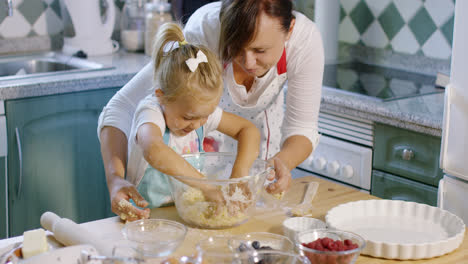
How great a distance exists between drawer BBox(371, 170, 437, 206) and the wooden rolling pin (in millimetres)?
1316

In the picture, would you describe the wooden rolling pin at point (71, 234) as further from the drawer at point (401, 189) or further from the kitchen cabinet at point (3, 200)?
the drawer at point (401, 189)

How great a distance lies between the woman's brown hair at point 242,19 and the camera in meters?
1.46

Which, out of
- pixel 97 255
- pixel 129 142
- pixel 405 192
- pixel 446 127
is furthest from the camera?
pixel 405 192

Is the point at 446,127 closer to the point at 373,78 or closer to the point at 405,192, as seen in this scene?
the point at 405,192

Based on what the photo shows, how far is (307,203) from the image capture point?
1452 millimetres

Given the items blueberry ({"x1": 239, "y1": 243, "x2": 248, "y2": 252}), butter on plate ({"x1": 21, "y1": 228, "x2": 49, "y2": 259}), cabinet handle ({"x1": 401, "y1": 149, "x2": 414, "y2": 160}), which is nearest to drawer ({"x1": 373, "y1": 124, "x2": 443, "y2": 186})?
cabinet handle ({"x1": 401, "y1": 149, "x2": 414, "y2": 160})

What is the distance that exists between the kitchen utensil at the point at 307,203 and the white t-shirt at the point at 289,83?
0.78ft

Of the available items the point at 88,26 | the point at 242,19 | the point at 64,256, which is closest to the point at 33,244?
the point at 64,256

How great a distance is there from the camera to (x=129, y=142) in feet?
5.27

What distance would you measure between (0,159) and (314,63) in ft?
4.06

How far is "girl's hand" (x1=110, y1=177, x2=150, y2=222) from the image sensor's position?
51.8 inches

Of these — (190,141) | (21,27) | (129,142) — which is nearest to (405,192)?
(190,141)

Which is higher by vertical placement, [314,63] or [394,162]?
[314,63]

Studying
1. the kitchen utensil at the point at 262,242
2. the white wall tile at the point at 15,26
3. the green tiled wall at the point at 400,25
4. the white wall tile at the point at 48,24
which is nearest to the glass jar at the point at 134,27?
the white wall tile at the point at 48,24
